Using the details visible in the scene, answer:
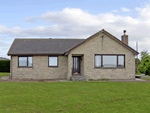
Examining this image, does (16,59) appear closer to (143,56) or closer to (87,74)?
(87,74)

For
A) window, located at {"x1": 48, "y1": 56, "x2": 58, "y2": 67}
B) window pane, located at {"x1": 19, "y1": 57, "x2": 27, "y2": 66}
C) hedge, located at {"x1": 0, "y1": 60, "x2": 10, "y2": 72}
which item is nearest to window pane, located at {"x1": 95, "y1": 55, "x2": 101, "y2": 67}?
window, located at {"x1": 48, "y1": 56, "x2": 58, "y2": 67}

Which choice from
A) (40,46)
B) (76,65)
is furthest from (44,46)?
(76,65)

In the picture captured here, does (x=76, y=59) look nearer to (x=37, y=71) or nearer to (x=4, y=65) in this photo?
(x=37, y=71)

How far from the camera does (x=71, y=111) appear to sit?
714 centimetres

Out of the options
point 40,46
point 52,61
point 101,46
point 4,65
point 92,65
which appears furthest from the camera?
point 4,65

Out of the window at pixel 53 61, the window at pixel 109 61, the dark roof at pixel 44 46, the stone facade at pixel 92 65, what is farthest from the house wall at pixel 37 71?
Result: the window at pixel 109 61

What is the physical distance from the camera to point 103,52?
20078mm

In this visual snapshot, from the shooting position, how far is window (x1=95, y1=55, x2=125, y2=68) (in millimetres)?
20125

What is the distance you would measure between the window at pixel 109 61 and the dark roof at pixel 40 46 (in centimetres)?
445

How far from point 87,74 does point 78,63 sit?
3.13 metres

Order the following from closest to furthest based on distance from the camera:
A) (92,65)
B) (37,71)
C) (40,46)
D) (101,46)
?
(92,65), (101,46), (37,71), (40,46)

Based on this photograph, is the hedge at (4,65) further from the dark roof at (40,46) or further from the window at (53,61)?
the window at (53,61)

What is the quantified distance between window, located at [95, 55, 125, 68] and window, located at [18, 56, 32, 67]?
8110 millimetres

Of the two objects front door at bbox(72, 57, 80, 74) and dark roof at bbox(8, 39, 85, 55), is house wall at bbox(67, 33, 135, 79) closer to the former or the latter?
front door at bbox(72, 57, 80, 74)
